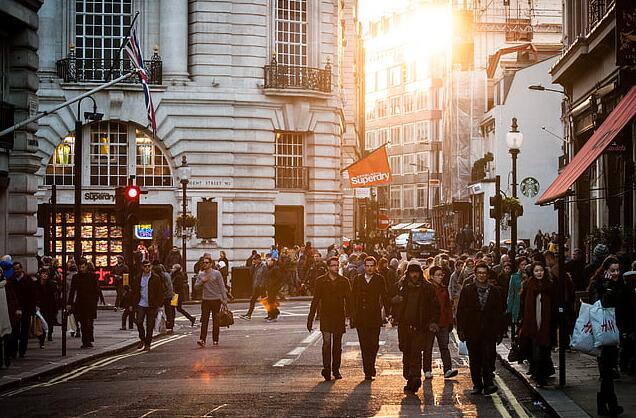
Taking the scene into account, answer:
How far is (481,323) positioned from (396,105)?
12764 cm

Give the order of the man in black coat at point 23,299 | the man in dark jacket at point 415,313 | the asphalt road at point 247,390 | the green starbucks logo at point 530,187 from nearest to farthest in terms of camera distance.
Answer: the asphalt road at point 247,390, the man in dark jacket at point 415,313, the man in black coat at point 23,299, the green starbucks logo at point 530,187

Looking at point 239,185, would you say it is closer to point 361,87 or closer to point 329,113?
point 329,113

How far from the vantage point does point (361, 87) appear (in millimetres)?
93688

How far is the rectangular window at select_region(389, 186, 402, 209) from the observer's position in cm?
14375

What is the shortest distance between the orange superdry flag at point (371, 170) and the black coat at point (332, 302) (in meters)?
31.9

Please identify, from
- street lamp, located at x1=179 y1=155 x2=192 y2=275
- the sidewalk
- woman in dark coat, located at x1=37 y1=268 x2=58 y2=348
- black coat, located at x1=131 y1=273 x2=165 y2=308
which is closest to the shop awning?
the sidewalk

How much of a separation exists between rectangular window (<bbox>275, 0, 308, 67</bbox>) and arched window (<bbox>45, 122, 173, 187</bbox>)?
6.48m

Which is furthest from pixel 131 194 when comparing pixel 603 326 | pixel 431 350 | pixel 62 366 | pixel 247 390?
pixel 603 326

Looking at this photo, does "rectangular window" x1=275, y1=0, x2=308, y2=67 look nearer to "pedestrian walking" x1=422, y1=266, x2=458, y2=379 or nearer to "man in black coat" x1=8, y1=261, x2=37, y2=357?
"man in black coat" x1=8, y1=261, x2=37, y2=357

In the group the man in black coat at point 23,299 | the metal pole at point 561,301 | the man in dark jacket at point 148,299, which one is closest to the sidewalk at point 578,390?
the metal pole at point 561,301

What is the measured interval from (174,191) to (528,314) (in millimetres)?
32736

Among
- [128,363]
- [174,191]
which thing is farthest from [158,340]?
[174,191]

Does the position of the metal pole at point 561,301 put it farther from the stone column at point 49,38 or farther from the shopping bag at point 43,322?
the stone column at point 49,38

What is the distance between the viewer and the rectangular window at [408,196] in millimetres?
140250
